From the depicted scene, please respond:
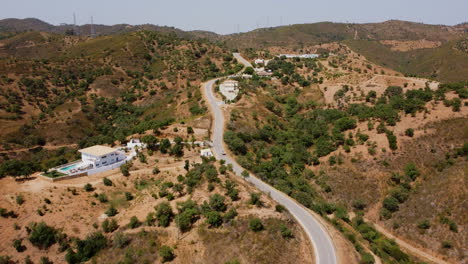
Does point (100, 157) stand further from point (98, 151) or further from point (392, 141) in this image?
point (392, 141)

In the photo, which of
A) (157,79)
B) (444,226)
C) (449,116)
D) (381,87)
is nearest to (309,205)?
(444,226)

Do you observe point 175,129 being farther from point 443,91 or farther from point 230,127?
point 443,91

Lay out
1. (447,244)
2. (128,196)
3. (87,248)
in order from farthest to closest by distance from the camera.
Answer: (128,196), (447,244), (87,248)

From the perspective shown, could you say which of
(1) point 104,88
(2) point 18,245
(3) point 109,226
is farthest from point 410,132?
(1) point 104,88

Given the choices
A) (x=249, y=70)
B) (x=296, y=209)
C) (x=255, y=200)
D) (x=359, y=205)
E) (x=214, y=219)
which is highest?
(x=249, y=70)

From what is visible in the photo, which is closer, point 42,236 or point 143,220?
point 42,236

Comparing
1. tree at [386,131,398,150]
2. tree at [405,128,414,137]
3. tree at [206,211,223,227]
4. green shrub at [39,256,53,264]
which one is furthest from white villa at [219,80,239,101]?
green shrub at [39,256,53,264]
